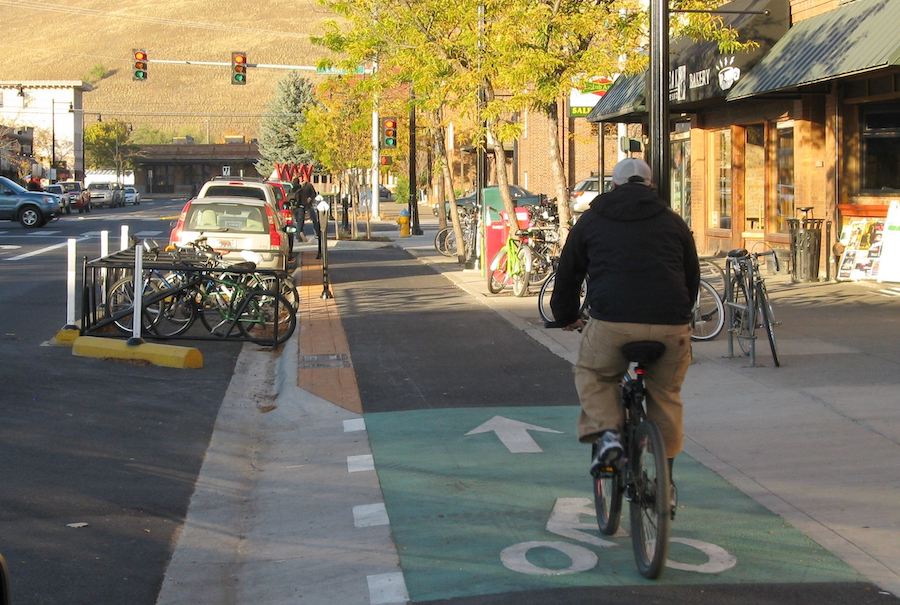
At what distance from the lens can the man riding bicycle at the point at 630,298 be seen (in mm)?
5957

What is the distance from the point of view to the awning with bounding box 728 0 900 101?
1642 cm

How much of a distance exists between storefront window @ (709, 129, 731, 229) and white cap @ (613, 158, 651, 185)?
1989cm

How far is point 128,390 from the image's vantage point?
11.1 metres

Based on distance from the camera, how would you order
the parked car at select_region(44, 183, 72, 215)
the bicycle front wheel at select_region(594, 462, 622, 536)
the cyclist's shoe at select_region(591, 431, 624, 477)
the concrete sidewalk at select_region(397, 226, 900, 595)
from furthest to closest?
the parked car at select_region(44, 183, 72, 215) → the concrete sidewalk at select_region(397, 226, 900, 595) → the bicycle front wheel at select_region(594, 462, 622, 536) → the cyclist's shoe at select_region(591, 431, 624, 477)

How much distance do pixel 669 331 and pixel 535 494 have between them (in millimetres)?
1972

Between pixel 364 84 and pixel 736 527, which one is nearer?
pixel 736 527

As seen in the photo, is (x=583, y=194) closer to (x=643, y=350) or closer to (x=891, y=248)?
(x=891, y=248)

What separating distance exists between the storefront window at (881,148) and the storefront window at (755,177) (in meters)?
3.72

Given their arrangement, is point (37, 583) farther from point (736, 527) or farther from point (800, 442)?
point (800, 442)

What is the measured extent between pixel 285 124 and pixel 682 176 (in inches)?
2993

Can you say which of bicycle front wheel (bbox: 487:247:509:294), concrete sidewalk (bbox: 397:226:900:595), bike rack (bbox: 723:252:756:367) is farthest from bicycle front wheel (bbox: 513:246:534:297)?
bike rack (bbox: 723:252:756:367)

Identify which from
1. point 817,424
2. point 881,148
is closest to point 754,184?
point 881,148

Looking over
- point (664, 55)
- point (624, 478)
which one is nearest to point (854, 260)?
point (664, 55)

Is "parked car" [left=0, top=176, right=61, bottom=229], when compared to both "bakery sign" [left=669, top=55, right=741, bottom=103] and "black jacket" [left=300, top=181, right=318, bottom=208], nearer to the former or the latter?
"black jacket" [left=300, top=181, right=318, bottom=208]
